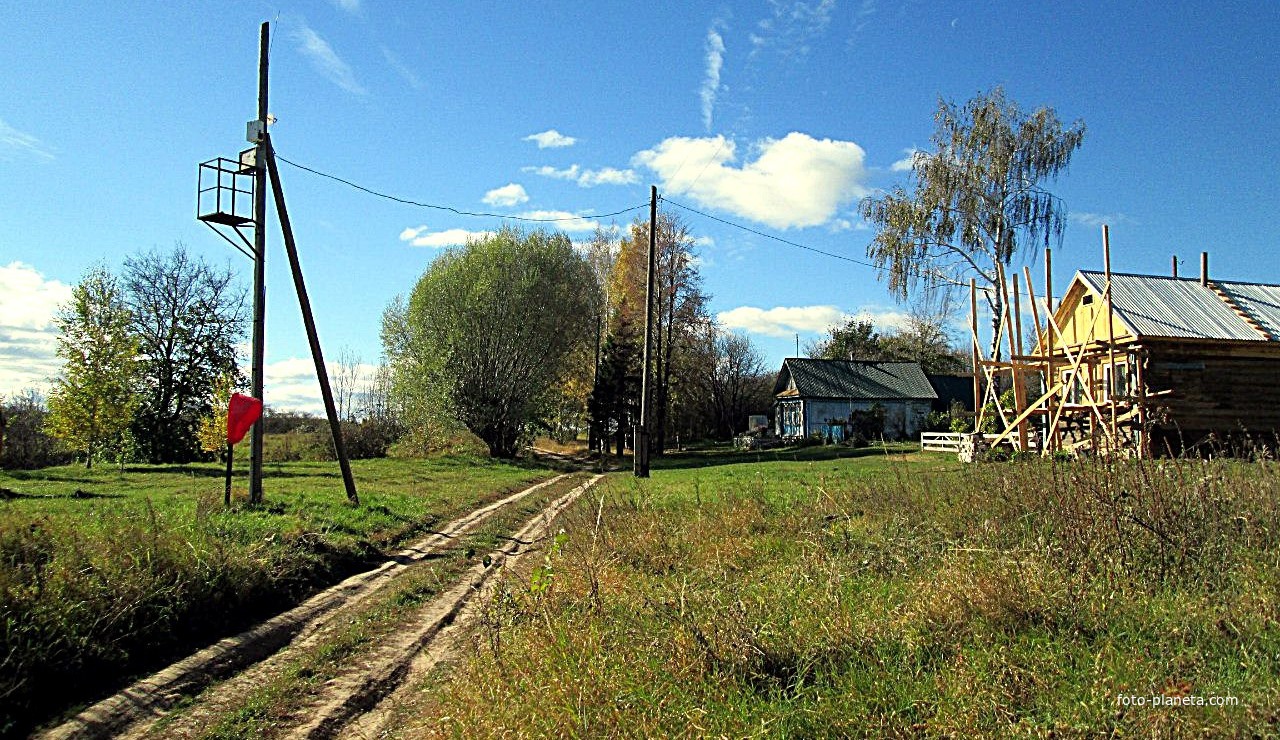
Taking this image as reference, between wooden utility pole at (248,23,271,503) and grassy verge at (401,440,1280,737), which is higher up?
wooden utility pole at (248,23,271,503)

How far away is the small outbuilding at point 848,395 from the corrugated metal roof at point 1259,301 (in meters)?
24.2

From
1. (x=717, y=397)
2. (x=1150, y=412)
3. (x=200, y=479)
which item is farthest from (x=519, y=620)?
(x=717, y=397)

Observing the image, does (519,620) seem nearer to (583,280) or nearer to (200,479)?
(200,479)

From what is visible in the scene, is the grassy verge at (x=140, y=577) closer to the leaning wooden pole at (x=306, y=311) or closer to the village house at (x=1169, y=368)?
the leaning wooden pole at (x=306, y=311)

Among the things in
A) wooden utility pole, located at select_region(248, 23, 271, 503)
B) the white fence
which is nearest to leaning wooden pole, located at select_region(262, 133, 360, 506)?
wooden utility pole, located at select_region(248, 23, 271, 503)

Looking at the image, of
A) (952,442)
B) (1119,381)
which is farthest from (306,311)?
(1119,381)

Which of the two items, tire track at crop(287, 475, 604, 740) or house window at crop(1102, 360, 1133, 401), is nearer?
tire track at crop(287, 475, 604, 740)

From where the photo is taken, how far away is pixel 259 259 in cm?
1375

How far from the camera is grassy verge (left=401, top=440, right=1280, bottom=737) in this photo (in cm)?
396

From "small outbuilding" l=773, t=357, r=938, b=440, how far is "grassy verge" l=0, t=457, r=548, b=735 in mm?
37501

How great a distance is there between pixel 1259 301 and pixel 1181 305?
11.2 feet

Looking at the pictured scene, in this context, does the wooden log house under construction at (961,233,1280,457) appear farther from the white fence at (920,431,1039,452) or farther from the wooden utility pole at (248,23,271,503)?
the wooden utility pole at (248,23,271,503)

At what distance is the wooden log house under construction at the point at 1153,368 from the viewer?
19.2m

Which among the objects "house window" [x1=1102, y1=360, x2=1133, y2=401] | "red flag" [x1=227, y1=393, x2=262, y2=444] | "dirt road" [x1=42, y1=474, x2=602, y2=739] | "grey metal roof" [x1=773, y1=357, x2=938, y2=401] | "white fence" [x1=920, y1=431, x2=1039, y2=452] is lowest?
"dirt road" [x1=42, y1=474, x2=602, y2=739]
